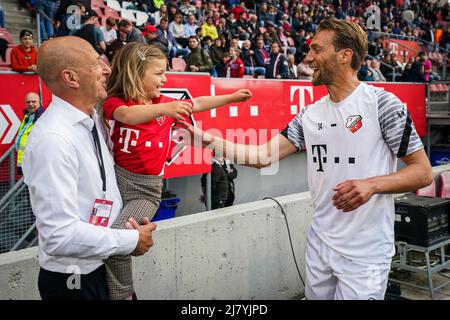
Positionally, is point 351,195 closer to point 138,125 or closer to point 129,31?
point 138,125

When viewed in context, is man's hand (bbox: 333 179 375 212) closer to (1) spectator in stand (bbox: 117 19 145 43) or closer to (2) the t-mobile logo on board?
(2) the t-mobile logo on board

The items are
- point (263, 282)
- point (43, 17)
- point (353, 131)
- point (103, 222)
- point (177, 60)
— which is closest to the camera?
point (103, 222)

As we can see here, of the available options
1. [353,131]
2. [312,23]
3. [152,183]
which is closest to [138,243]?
[152,183]

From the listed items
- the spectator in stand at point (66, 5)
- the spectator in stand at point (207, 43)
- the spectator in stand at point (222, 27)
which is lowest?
the spectator in stand at point (207, 43)

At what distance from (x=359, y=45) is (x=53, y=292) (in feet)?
6.65

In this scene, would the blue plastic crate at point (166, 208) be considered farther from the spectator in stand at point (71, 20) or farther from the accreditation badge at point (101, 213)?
the accreditation badge at point (101, 213)

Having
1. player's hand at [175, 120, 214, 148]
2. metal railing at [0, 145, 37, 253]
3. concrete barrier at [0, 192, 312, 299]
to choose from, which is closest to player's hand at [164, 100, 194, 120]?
player's hand at [175, 120, 214, 148]

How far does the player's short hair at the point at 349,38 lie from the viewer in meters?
2.59

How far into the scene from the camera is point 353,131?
2.47 meters

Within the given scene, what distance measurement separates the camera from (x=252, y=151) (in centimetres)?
301

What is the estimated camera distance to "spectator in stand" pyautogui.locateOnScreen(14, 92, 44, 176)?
17.1 ft

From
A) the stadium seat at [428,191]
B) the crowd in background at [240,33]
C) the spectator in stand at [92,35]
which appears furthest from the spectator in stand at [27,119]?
the stadium seat at [428,191]
